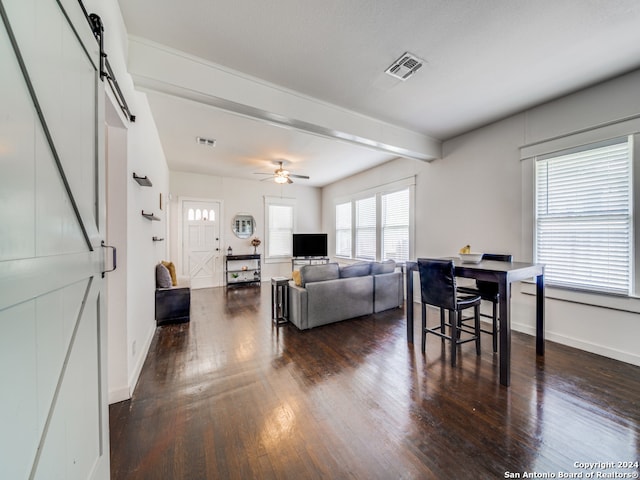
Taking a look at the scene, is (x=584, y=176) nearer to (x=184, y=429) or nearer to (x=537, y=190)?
(x=537, y=190)

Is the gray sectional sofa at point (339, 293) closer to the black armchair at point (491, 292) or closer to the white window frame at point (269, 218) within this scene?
the black armchair at point (491, 292)

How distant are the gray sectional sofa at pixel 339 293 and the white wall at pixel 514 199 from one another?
3.75 ft

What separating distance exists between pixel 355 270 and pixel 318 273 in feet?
2.18

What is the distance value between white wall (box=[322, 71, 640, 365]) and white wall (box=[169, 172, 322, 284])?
3362mm

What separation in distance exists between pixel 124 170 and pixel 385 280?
3.64 m

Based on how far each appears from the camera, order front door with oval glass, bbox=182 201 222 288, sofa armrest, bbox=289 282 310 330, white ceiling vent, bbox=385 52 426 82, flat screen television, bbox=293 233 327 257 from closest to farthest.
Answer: white ceiling vent, bbox=385 52 426 82, sofa armrest, bbox=289 282 310 330, front door with oval glass, bbox=182 201 222 288, flat screen television, bbox=293 233 327 257

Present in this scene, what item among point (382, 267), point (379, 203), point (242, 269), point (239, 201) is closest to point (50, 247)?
point (382, 267)

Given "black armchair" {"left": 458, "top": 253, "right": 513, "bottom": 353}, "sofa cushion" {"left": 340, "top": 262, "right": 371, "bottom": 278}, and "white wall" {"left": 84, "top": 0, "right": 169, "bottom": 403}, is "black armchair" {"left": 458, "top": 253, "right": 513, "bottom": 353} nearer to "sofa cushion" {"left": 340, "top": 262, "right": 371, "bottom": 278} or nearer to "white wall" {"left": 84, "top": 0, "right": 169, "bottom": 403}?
"sofa cushion" {"left": 340, "top": 262, "right": 371, "bottom": 278}

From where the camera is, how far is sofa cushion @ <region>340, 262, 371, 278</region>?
387 cm

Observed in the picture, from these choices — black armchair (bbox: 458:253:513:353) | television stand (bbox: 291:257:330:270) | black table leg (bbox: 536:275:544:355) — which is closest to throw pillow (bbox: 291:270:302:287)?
black armchair (bbox: 458:253:513:353)

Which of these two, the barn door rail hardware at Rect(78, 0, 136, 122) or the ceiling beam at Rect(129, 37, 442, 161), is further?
the ceiling beam at Rect(129, 37, 442, 161)

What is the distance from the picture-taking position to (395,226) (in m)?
5.41

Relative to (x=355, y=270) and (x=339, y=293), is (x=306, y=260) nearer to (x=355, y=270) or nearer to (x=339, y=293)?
(x=355, y=270)

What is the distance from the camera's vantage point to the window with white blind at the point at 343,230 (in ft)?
22.5
